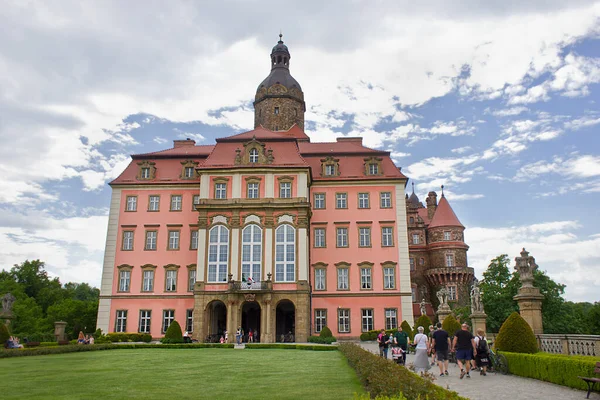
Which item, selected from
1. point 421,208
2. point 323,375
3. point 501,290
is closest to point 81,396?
point 323,375

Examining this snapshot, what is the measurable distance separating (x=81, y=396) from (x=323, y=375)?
7006 mm

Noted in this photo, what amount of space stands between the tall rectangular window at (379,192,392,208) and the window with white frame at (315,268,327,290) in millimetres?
7811

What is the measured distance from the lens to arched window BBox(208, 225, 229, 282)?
40.5 m

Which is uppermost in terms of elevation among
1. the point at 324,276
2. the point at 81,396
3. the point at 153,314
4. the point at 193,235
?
the point at 193,235

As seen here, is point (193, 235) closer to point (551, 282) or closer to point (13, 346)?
point (13, 346)

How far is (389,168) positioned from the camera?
154 feet

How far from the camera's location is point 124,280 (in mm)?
44875

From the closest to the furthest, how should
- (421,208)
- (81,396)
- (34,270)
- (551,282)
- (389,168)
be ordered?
(81,396), (389,168), (551,282), (421,208), (34,270)

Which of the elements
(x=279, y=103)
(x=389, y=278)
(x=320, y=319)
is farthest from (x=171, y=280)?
(x=279, y=103)

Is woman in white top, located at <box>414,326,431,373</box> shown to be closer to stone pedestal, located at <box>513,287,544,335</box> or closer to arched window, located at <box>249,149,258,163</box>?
stone pedestal, located at <box>513,287,544,335</box>

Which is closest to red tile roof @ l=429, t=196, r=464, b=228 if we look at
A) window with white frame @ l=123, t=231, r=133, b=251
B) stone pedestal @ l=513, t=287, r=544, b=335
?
window with white frame @ l=123, t=231, r=133, b=251

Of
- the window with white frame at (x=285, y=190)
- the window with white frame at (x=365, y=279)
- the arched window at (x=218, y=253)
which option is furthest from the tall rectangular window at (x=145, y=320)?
the window with white frame at (x=365, y=279)

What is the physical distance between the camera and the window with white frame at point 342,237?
4522 cm

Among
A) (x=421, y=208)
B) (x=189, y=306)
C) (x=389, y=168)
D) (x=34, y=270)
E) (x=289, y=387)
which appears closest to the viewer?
(x=289, y=387)
